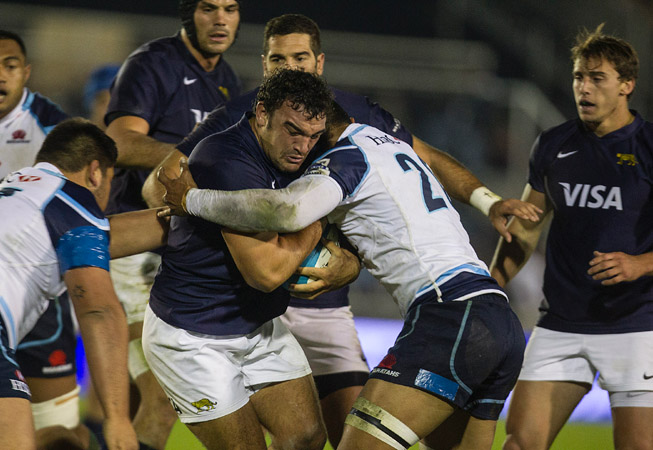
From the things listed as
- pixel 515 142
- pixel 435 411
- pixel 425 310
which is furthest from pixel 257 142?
pixel 515 142

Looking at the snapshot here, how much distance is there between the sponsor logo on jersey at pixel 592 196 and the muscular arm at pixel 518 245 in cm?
24

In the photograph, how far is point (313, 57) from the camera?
5.39m

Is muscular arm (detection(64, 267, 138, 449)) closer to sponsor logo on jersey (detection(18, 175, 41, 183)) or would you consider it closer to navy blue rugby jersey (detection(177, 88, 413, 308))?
sponsor logo on jersey (detection(18, 175, 41, 183))

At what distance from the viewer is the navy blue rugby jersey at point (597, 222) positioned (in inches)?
191

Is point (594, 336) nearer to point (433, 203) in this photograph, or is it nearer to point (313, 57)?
point (433, 203)

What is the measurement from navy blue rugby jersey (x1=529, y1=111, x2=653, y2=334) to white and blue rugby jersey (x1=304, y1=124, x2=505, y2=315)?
1.45 metres

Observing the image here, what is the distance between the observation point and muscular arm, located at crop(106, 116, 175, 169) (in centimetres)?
508

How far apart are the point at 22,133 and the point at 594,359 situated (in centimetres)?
396

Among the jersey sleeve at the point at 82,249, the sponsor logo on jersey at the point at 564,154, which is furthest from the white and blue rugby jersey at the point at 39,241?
the sponsor logo on jersey at the point at 564,154

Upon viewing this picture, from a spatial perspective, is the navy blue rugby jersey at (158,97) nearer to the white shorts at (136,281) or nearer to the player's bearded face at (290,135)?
the white shorts at (136,281)

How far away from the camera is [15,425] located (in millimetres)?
3428

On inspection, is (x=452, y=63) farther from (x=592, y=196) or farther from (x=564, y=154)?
(x=592, y=196)

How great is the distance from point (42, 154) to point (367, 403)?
202 centimetres

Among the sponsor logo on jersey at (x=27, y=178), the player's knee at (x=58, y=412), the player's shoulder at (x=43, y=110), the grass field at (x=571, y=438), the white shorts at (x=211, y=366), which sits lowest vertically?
the grass field at (x=571, y=438)
